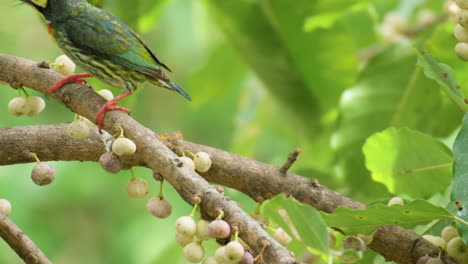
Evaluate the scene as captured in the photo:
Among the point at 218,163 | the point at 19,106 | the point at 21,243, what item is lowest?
the point at 21,243

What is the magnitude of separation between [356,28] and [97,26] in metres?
1.87

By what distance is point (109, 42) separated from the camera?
2.96 m

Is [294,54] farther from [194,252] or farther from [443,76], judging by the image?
[194,252]

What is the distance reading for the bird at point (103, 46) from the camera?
9.69ft

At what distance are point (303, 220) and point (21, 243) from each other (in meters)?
0.76

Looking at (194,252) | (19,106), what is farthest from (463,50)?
(19,106)

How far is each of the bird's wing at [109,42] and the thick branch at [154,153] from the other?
1.85 feet

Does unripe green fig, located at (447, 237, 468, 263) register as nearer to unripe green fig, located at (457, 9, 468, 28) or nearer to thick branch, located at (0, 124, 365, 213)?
thick branch, located at (0, 124, 365, 213)

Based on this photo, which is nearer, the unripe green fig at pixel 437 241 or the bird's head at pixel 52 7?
the unripe green fig at pixel 437 241

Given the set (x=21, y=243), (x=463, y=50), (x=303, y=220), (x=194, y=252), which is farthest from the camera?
(x=463, y=50)

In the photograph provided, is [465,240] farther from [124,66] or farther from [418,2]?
[418,2]

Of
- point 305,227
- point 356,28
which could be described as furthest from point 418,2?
point 305,227

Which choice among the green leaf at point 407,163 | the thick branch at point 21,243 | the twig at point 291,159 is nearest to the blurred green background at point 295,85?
the green leaf at point 407,163

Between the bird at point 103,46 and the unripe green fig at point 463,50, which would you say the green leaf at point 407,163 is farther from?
the bird at point 103,46
